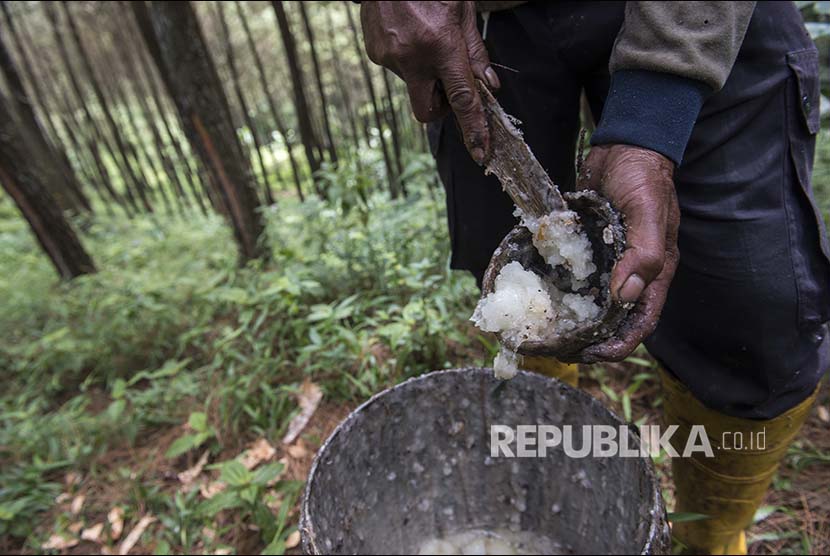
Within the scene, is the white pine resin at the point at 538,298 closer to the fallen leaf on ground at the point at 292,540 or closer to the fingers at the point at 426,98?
the fingers at the point at 426,98

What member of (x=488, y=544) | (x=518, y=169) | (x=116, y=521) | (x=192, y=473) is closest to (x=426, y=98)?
(x=518, y=169)

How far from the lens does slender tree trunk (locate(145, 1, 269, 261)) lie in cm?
280

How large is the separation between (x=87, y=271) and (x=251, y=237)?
1746mm

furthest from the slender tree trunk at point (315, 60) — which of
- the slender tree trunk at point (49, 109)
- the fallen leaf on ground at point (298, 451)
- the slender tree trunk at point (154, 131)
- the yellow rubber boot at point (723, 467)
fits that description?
the slender tree trunk at point (49, 109)

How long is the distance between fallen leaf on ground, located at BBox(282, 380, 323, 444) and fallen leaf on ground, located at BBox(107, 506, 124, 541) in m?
0.66

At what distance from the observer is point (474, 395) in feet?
4.81

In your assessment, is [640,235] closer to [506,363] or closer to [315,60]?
[506,363]

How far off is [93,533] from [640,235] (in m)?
2.16

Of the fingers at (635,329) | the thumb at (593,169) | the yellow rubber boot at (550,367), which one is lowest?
the yellow rubber boot at (550,367)

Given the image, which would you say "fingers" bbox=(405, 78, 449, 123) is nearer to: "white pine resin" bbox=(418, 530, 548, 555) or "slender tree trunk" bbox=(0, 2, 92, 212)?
"white pine resin" bbox=(418, 530, 548, 555)

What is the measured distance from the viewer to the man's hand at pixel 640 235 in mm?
853

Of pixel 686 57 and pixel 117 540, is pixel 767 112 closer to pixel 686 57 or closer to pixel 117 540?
pixel 686 57

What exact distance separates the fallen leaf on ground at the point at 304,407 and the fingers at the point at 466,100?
4.70 feet

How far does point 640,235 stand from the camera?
877mm
